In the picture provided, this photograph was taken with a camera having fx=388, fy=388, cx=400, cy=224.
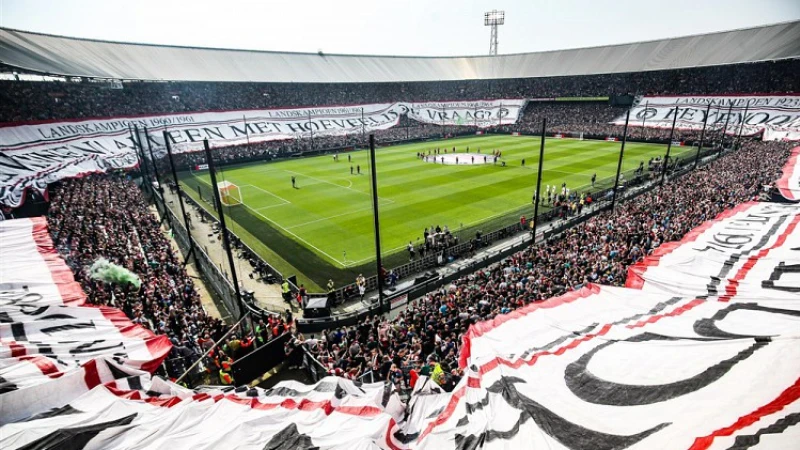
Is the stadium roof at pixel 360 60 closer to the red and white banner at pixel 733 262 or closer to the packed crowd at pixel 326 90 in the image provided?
the packed crowd at pixel 326 90

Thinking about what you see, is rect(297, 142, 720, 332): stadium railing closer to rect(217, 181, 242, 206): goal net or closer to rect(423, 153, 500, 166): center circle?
rect(423, 153, 500, 166): center circle

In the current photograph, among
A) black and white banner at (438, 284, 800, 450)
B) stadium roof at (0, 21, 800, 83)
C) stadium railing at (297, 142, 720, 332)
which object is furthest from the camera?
stadium roof at (0, 21, 800, 83)

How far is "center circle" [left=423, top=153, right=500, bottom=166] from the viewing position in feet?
148

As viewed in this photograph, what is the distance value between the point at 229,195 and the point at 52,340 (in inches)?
998

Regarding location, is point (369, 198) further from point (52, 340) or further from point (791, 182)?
point (791, 182)

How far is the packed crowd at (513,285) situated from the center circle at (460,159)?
23.4 metres

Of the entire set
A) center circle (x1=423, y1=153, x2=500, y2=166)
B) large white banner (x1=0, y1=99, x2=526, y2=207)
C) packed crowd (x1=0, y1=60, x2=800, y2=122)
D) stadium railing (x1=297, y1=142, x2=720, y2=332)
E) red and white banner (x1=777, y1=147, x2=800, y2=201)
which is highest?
packed crowd (x1=0, y1=60, x2=800, y2=122)

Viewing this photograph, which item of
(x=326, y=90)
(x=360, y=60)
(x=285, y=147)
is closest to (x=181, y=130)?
(x=285, y=147)

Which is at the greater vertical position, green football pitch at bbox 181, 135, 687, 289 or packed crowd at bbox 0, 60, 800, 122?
packed crowd at bbox 0, 60, 800, 122

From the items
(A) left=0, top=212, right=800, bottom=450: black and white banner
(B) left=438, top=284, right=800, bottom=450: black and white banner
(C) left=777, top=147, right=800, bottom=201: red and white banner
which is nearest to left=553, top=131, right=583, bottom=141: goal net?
(C) left=777, top=147, right=800, bottom=201: red and white banner

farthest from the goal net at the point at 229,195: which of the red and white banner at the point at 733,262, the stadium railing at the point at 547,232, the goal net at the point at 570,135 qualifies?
the goal net at the point at 570,135

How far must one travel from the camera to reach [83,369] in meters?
6.74

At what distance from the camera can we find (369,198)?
32656 millimetres

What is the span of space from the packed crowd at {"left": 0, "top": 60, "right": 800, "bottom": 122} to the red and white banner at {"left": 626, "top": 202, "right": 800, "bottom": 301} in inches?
2197
